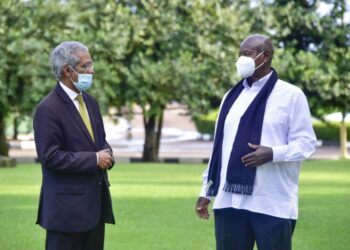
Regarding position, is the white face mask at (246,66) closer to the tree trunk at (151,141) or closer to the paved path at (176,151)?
the tree trunk at (151,141)

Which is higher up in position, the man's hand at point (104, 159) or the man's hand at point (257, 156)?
the man's hand at point (257, 156)

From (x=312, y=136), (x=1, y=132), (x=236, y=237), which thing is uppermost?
(x=312, y=136)

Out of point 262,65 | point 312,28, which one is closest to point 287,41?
point 312,28

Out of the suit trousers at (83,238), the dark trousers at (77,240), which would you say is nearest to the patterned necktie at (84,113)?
the suit trousers at (83,238)

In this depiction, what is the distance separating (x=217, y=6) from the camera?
3916 cm

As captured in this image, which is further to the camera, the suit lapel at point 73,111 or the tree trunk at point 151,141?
the tree trunk at point 151,141

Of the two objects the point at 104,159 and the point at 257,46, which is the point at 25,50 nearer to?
the point at 104,159

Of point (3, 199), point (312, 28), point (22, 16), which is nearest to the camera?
point (3, 199)

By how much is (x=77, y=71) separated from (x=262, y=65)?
4.10ft

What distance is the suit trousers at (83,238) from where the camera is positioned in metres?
7.46

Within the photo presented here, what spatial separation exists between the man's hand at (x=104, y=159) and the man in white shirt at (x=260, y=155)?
717 mm

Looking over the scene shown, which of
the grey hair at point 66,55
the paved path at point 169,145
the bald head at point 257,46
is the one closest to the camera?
the bald head at point 257,46

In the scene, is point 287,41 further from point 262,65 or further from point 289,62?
point 262,65

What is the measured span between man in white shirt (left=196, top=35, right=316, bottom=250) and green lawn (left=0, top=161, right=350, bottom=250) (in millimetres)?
5609
